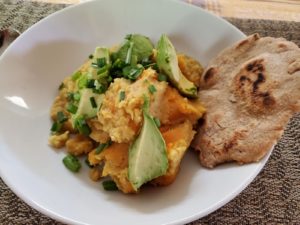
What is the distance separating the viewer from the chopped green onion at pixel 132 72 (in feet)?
4.32

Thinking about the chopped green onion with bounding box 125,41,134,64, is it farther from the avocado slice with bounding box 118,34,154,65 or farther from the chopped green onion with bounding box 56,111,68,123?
the chopped green onion with bounding box 56,111,68,123

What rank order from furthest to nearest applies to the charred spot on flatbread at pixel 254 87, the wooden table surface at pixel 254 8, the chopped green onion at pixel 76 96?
the wooden table surface at pixel 254 8, the chopped green onion at pixel 76 96, the charred spot on flatbread at pixel 254 87

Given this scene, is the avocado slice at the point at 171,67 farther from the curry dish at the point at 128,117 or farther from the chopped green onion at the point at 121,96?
the chopped green onion at the point at 121,96

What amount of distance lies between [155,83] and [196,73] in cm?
28

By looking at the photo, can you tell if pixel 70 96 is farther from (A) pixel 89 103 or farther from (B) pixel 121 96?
(B) pixel 121 96

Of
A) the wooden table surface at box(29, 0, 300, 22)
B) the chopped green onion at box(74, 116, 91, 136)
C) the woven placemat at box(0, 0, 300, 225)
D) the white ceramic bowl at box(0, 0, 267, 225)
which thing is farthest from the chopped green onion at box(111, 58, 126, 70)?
the wooden table surface at box(29, 0, 300, 22)

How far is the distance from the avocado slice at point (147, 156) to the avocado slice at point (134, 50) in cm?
30

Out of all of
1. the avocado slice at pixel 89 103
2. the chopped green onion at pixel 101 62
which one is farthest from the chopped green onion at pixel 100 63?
the avocado slice at pixel 89 103

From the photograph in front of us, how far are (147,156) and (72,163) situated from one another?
319mm

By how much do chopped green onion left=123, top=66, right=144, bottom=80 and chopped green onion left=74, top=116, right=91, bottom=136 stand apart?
21cm

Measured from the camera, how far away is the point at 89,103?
1.36m

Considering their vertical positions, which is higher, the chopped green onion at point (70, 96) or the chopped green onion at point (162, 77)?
the chopped green onion at point (162, 77)

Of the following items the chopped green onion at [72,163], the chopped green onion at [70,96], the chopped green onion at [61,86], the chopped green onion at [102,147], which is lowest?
the chopped green onion at [72,163]

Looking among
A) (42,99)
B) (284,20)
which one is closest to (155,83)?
(42,99)
